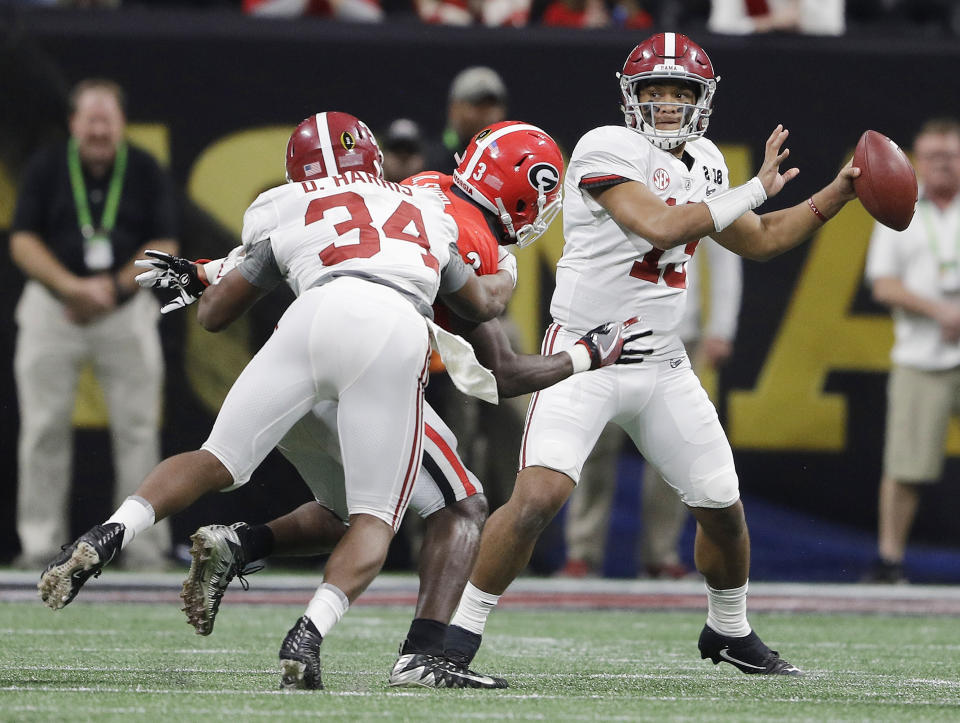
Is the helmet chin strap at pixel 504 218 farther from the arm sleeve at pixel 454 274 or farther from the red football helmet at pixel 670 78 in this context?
the red football helmet at pixel 670 78

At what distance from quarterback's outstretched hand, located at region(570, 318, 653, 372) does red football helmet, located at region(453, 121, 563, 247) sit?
1.32 ft

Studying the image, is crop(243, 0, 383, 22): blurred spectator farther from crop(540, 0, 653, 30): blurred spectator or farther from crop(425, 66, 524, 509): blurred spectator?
crop(540, 0, 653, 30): blurred spectator

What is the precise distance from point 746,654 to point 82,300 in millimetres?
3893

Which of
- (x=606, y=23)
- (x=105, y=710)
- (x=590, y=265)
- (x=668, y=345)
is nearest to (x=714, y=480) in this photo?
(x=668, y=345)

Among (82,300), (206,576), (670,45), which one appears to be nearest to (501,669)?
(206,576)

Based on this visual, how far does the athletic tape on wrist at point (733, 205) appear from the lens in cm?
442

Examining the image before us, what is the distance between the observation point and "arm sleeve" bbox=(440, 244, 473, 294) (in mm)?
4148

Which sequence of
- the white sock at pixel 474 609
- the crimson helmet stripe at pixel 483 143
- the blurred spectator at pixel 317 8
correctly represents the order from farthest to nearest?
the blurred spectator at pixel 317 8, the crimson helmet stripe at pixel 483 143, the white sock at pixel 474 609

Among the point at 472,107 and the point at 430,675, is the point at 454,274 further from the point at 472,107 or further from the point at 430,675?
the point at 472,107

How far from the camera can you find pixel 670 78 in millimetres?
4707

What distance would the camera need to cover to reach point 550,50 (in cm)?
807

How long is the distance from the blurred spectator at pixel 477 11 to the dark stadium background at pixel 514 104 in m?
0.57

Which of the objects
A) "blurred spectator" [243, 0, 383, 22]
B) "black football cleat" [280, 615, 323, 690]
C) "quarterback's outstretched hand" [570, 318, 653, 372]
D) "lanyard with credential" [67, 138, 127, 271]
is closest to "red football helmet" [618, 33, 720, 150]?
"quarterback's outstretched hand" [570, 318, 653, 372]

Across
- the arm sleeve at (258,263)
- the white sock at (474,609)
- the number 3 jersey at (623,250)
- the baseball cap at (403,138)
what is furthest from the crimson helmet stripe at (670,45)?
the baseball cap at (403,138)
